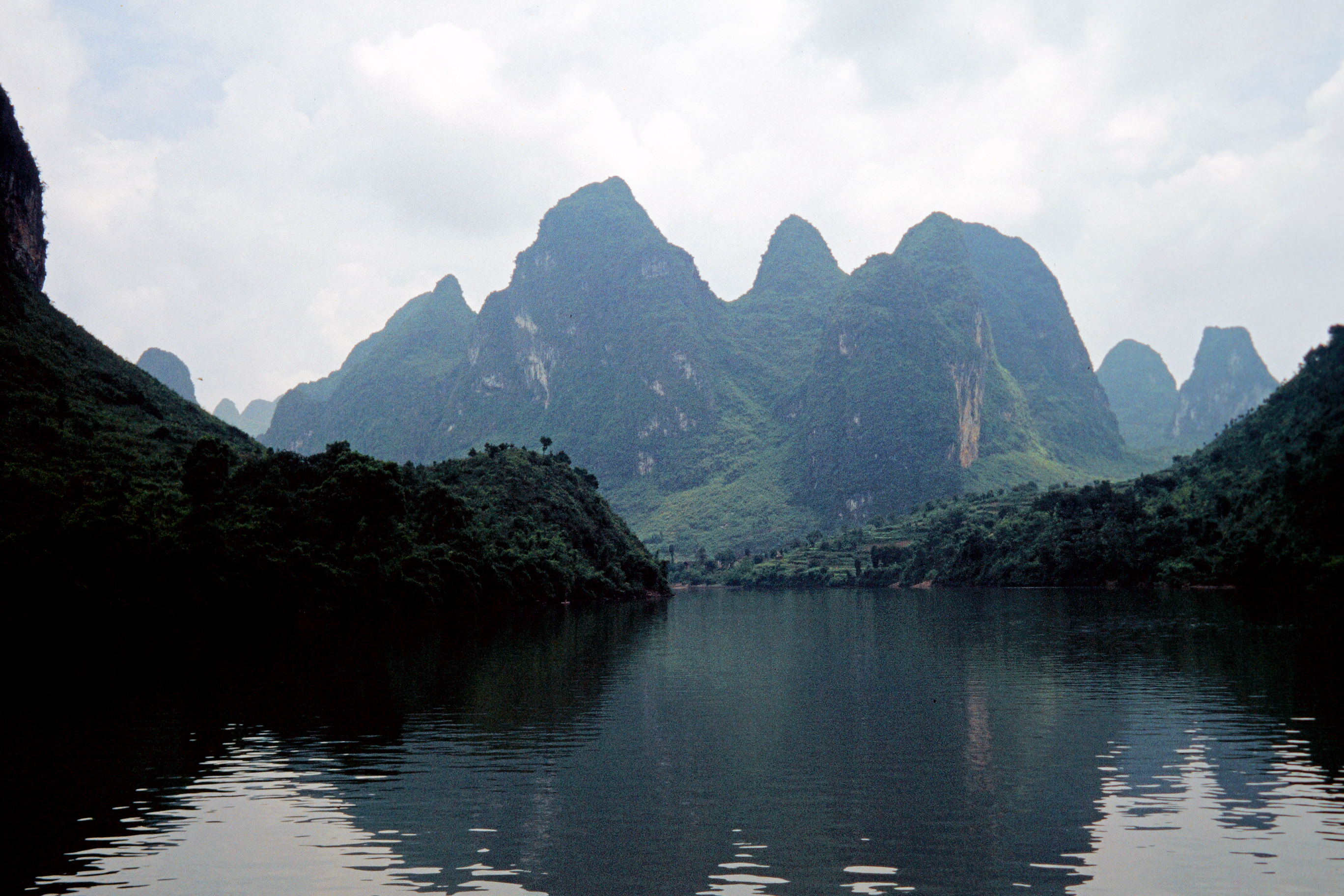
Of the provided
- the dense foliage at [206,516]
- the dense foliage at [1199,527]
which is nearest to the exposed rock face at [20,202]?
the dense foliage at [206,516]

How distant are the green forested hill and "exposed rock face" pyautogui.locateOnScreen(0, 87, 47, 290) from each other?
0.91 feet

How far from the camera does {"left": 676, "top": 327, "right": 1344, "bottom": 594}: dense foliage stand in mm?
88625

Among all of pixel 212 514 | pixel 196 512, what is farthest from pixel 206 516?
pixel 212 514

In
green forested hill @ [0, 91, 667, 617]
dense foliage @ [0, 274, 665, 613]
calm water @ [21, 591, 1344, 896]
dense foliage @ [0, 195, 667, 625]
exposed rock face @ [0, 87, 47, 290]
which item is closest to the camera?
calm water @ [21, 591, 1344, 896]

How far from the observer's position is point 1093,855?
14688 millimetres

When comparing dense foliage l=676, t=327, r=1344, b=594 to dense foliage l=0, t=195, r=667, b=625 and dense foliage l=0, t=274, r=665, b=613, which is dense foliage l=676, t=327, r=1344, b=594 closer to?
dense foliage l=0, t=195, r=667, b=625

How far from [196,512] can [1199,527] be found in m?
105

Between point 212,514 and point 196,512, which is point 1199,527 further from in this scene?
point 196,512

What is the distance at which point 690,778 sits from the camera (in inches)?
806

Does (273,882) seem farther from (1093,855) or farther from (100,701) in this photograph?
(100,701)

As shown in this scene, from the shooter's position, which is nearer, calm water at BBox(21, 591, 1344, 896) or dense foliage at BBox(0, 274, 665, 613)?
calm water at BBox(21, 591, 1344, 896)

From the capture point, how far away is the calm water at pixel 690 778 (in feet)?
46.3

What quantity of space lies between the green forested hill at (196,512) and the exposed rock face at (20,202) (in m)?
0.28

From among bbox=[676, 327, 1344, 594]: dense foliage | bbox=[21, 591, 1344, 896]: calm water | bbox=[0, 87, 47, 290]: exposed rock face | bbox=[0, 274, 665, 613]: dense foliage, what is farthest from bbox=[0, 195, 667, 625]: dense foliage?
bbox=[676, 327, 1344, 594]: dense foliage
